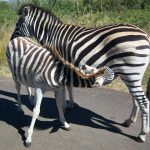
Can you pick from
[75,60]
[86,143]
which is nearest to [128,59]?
[75,60]

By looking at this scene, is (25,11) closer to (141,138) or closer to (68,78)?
(68,78)

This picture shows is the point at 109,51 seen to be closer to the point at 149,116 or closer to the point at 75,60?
the point at 75,60

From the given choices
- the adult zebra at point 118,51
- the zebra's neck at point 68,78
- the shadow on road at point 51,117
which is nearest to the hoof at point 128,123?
the adult zebra at point 118,51

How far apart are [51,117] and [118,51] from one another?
189 cm

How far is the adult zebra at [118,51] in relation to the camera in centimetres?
571

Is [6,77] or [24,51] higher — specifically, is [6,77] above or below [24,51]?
below

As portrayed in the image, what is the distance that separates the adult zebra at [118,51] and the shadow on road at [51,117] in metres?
0.41

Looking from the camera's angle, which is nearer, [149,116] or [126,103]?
[149,116]

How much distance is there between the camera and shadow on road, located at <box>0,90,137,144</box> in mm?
6417

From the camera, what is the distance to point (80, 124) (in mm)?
6574

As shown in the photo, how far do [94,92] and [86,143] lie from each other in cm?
266

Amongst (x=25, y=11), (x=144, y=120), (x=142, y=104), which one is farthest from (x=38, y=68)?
(x=25, y=11)

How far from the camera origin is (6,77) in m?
9.60

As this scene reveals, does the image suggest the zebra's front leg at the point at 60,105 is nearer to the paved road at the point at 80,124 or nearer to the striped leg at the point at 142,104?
the paved road at the point at 80,124
